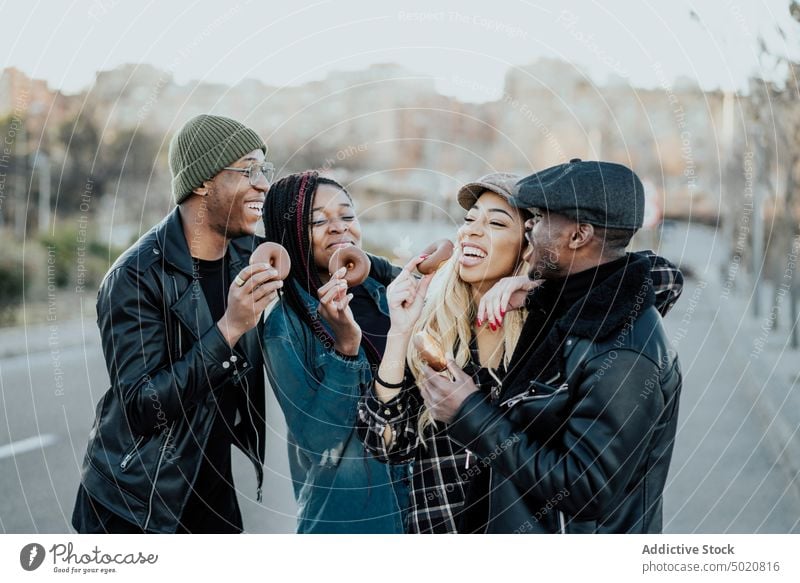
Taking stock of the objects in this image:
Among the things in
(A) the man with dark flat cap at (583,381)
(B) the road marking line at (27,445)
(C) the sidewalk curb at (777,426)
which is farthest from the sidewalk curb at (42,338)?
(A) the man with dark flat cap at (583,381)

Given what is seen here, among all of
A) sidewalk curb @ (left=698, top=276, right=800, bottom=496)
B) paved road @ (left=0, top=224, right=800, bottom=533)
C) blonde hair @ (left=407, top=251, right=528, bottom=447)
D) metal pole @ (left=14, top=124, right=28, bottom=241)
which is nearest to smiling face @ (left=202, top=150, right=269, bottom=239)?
blonde hair @ (left=407, top=251, right=528, bottom=447)

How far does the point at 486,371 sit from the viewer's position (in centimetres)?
323

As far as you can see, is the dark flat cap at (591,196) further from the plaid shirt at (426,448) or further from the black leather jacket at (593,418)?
the plaid shirt at (426,448)

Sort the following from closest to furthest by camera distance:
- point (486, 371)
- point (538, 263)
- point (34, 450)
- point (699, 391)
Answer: point (538, 263) < point (486, 371) < point (34, 450) < point (699, 391)

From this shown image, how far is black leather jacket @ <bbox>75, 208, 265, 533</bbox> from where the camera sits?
321cm

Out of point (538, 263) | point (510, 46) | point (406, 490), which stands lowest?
point (406, 490)

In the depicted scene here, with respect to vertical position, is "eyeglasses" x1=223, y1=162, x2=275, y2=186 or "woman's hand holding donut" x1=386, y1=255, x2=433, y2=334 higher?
"eyeglasses" x1=223, y1=162, x2=275, y2=186

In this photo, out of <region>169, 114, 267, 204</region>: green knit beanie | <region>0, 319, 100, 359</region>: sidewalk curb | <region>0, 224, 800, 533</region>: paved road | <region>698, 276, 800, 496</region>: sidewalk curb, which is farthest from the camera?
<region>0, 319, 100, 359</region>: sidewalk curb

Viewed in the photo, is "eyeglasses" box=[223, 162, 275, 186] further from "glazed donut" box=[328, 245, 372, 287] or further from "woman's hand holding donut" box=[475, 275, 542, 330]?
"woman's hand holding donut" box=[475, 275, 542, 330]

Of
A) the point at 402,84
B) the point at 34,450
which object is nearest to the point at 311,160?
the point at 402,84

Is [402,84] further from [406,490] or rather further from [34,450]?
[34,450]

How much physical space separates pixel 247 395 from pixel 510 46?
4.98 ft

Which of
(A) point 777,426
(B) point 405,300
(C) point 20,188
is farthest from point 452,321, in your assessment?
(C) point 20,188

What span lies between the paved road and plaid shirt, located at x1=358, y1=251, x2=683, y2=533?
0.51 meters
